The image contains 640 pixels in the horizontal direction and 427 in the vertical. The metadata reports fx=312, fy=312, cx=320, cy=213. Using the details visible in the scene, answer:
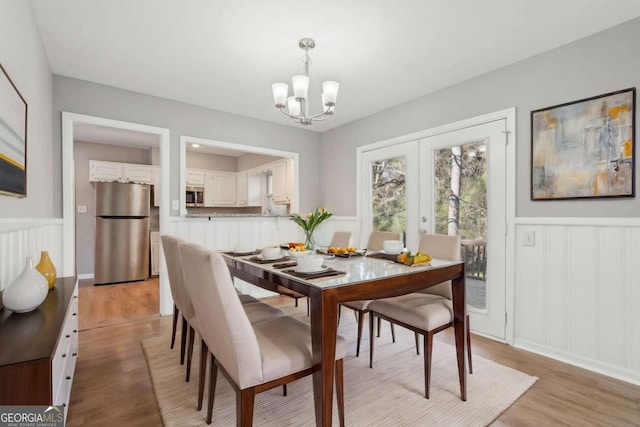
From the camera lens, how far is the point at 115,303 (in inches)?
152

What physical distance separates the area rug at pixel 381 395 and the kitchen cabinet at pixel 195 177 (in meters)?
4.00

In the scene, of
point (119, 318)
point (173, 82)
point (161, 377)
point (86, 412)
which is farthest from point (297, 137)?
point (86, 412)

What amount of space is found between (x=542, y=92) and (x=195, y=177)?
5.42m

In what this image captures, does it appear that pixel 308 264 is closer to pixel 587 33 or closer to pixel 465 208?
pixel 465 208

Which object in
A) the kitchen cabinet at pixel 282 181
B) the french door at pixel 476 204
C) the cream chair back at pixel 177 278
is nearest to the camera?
the cream chair back at pixel 177 278

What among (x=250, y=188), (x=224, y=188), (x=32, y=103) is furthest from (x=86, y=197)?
(x=32, y=103)

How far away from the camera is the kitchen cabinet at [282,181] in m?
4.80

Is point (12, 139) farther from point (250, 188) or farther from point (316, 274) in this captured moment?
point (250, 188)

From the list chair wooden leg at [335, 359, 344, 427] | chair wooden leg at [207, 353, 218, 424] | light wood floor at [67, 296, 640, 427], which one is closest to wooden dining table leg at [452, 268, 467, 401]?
light wood floor at [67, 296, 640, 427]

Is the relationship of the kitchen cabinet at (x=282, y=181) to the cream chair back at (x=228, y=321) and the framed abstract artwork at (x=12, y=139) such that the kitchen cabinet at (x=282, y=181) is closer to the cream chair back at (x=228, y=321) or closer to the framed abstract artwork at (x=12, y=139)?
the framed abstract artwork at (x=12, y=139)

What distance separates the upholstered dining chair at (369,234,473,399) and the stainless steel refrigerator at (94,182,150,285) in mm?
4440

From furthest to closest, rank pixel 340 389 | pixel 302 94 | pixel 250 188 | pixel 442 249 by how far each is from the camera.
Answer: pixel 250 188
pixel 442 249
pixel 302 94
pixel 340 389

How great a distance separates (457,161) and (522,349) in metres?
1.75

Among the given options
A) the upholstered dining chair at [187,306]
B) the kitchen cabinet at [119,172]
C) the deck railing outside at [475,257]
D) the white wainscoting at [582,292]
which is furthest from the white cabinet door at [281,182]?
the white wainscoting at [582,292]
